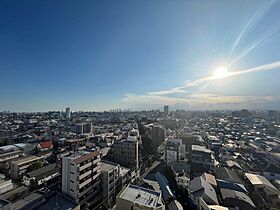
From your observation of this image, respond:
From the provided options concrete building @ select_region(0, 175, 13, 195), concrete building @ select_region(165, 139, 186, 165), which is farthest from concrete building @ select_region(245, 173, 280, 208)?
concrete building @ select_region(0, 175, 13, 195)

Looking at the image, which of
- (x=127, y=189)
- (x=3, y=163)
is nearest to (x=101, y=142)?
(x=3, y=163)

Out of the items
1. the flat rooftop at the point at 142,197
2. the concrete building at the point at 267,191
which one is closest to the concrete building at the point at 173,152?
the concrete building at the point at 267,191

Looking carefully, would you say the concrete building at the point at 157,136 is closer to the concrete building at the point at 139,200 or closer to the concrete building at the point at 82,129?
the concrete building at the point at 82,129

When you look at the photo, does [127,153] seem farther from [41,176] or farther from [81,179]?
[81,179]

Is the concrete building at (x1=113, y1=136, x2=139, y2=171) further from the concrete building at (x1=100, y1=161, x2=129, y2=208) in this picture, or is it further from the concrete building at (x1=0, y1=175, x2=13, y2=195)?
the concrete building at (x1=0, y1=175, x2=13, y2=195)

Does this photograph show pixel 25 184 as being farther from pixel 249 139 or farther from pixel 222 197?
pixel 249 139
